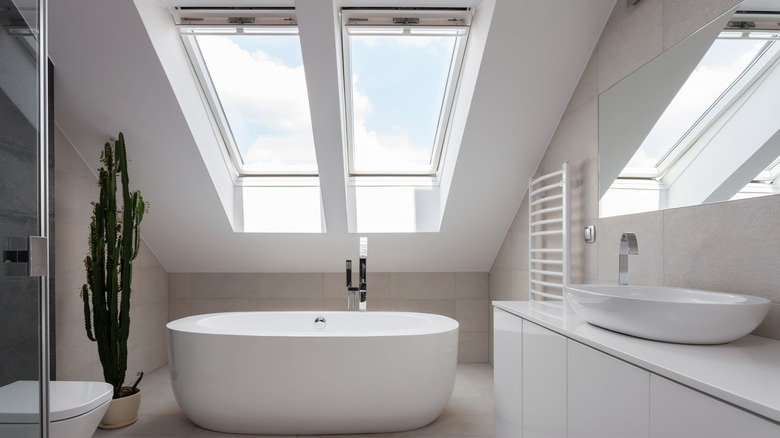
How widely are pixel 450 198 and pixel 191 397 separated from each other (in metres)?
2.34

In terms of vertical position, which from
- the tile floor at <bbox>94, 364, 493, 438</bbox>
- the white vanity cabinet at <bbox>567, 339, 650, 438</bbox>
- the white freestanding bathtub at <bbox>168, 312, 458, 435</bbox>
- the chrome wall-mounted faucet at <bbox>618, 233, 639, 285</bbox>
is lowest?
the tile floor at <bbox>94, 364, 493, 438</bbox>

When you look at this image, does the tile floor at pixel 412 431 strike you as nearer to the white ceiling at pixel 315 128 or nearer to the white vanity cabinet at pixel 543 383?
the white vanity cabinet at pixel 543 383

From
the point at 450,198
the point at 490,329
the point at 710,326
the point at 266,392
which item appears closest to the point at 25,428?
the point at 266,392

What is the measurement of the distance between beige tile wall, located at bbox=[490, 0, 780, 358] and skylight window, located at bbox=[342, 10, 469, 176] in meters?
0.95

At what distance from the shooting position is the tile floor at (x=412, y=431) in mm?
2916

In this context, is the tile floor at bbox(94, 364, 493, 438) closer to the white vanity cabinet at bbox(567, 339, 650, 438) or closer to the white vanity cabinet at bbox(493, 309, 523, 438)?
the white vanity cabinet at bbox(493, 309, 523, 438)

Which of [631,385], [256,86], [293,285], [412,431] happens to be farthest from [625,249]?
[293,285]

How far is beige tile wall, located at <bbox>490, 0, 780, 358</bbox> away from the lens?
151 cm

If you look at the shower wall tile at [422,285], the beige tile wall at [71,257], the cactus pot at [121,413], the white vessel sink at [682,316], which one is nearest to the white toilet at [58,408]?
the cactus pot at [121,413]

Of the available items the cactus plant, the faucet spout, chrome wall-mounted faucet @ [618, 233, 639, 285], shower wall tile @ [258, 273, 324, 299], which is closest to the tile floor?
the cactus plant

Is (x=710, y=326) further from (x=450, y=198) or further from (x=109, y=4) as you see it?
(x=109, y=4)

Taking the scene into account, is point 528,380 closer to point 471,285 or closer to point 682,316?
point 682,316

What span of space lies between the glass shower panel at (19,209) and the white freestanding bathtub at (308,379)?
153cm

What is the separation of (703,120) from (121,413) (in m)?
3.61
